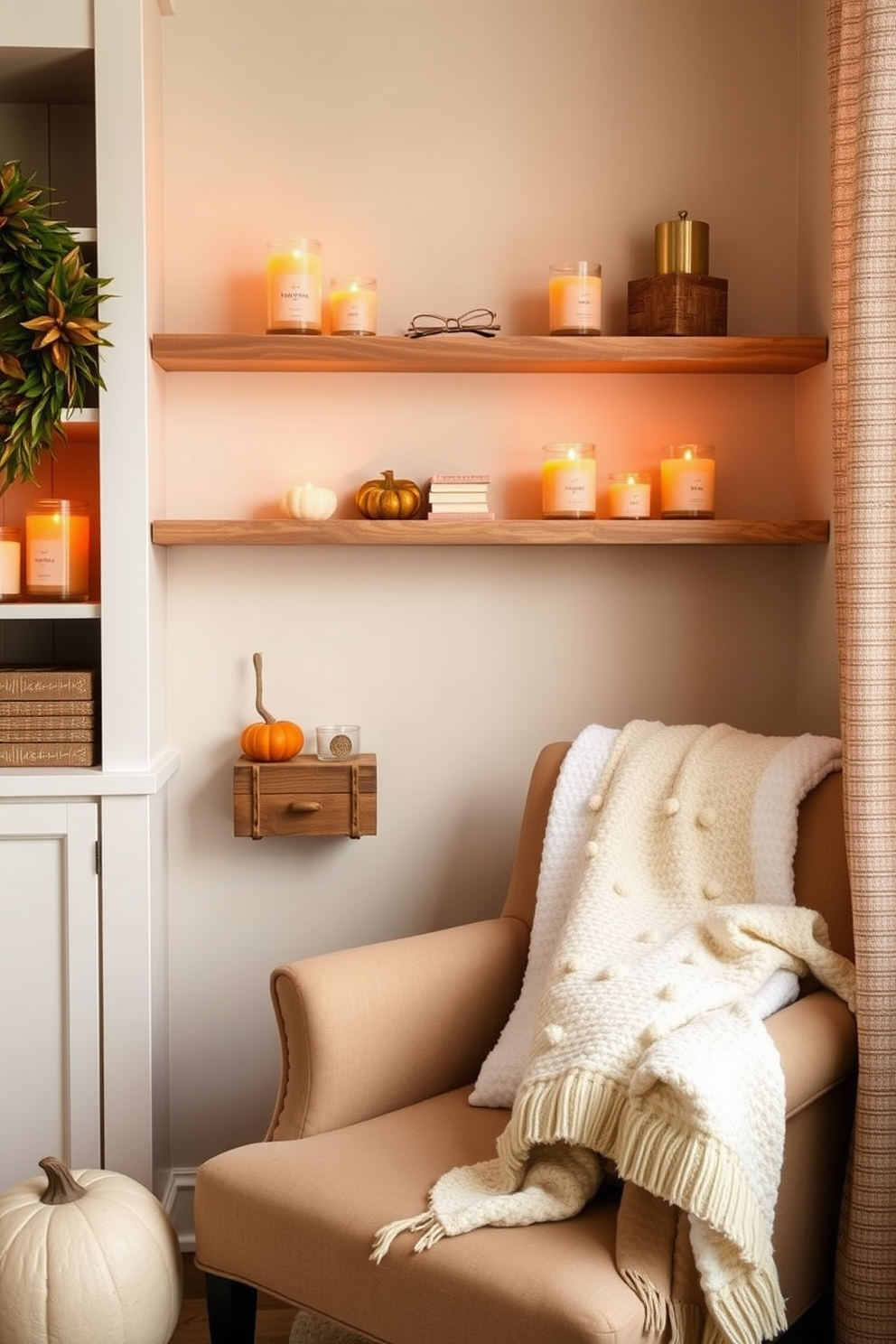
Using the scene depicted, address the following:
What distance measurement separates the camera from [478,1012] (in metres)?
2.08

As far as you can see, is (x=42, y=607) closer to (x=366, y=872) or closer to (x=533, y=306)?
(x=366, y=872)

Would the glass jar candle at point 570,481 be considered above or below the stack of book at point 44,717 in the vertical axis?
above

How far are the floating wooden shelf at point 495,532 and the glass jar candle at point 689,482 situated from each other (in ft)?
0.10

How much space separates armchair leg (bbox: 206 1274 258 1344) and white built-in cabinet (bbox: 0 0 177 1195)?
46 cm

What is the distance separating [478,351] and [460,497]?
0.26 metres

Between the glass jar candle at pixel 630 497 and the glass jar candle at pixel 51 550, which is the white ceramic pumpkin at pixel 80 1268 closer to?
the glass jar candle at pixel 51 550

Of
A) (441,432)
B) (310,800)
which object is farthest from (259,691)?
(441,432)

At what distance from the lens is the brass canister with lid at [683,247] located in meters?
2.41

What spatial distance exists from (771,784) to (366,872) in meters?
0.87

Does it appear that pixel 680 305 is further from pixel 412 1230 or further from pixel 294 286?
pixel 412 1230

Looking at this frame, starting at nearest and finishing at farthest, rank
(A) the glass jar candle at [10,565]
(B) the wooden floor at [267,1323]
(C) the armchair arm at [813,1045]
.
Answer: (C) the armchair arm at [813,1045] → (B) the wooden floor at [267,1323] → (A) the glass jar candle at [10,565]

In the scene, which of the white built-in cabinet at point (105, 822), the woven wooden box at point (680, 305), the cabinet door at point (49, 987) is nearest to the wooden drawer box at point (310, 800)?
the white built-in cabinet at point (105, 822)

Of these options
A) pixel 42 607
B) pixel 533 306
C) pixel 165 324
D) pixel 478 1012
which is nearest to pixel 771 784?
pixel 478 1012

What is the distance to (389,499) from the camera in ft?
7.83
